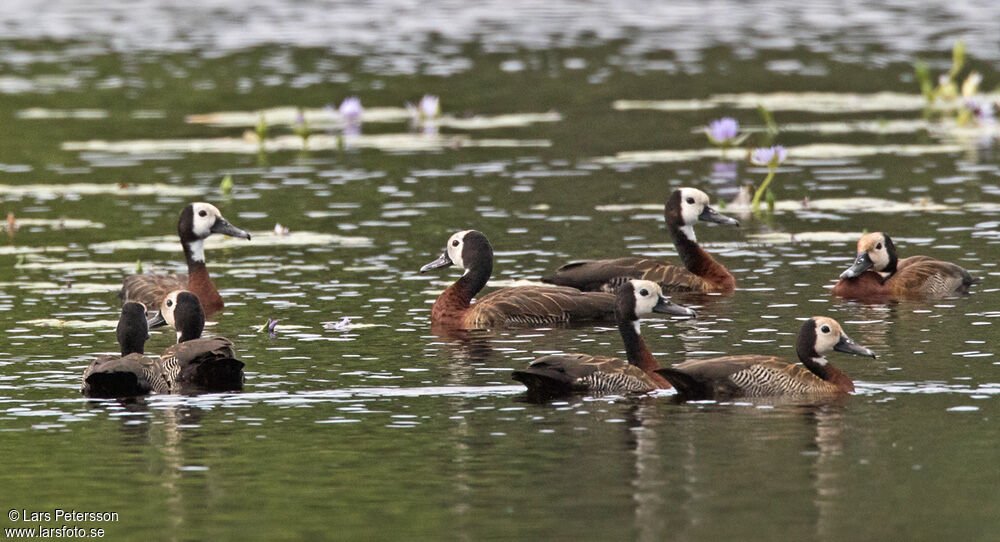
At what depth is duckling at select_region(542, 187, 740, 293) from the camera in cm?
2003

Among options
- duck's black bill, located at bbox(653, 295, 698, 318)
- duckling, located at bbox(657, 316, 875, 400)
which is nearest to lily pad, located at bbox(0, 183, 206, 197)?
duck's black bill, located at bbox(653, 295, 698, 318)

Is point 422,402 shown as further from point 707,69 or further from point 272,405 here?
point 707,69

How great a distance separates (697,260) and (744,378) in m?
6.42

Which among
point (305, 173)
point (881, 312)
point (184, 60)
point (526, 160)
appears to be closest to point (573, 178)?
point (526, 160)

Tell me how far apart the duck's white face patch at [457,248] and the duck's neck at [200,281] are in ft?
8.28

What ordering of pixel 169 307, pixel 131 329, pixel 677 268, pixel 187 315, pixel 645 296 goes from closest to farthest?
pixel 645 296 < pixel 131 329 < pixel 187 315 < pixel 169 307 < pixel 677 268

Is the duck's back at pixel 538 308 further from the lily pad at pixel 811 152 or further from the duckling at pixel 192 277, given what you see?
the lily pad at pixel 811 152

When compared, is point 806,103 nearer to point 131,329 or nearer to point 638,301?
point 638,301

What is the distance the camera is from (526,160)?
32.2 m

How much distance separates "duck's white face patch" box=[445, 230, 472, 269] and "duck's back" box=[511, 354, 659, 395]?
4656mm

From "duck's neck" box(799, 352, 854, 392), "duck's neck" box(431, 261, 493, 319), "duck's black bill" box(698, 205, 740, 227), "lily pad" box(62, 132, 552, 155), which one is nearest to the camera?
"duck's neck" box(799, 352, 854, 392)

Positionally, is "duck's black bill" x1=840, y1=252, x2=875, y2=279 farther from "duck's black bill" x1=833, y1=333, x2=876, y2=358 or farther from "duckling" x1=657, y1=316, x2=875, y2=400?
"duckling" x1=657, y1=316, x2=875, y2=400

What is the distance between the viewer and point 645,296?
15945 mm

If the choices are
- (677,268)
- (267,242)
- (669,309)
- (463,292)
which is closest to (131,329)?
(463,292)
